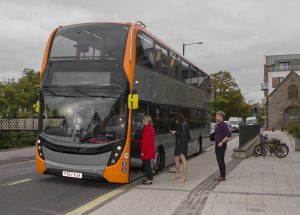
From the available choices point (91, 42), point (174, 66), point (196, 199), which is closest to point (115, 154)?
point (196, 199)

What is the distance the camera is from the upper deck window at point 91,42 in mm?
10109

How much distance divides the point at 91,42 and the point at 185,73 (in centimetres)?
629

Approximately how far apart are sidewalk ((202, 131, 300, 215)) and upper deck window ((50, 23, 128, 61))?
13.2 ft

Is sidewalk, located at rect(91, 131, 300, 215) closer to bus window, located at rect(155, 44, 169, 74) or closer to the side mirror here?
the side mirror

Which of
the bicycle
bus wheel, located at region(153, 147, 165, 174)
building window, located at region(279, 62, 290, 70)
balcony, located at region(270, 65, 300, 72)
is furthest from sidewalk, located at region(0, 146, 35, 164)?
building window, located at region(279, 62, 290, 70)

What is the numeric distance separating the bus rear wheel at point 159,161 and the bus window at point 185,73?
350 cm

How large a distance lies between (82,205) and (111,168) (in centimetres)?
153

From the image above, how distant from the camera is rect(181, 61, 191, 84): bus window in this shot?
15505 mm

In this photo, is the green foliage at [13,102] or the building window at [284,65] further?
the building window at [284,65]

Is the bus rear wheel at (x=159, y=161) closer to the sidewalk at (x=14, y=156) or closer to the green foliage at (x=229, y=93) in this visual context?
the sidewalk at (x=14, y=156)

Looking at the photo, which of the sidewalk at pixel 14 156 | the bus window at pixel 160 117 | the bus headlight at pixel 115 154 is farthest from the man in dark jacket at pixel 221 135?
the sidewalk at pixel 14 156

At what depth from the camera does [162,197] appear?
28.6ft

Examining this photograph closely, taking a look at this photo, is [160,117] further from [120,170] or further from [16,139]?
[16,139]

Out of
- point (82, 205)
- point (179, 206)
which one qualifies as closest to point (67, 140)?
point (82, 205)
